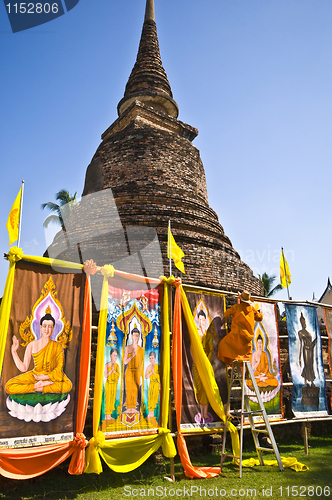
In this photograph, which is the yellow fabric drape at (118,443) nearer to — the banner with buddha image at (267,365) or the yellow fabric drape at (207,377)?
the yellow fabric drape at (207,377)

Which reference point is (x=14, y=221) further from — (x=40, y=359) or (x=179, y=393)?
(x=179, y=393)

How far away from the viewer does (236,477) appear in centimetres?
446

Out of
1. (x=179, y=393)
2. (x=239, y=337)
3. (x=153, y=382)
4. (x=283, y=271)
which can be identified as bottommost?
(x=179, y=393)

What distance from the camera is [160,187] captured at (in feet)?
37.6

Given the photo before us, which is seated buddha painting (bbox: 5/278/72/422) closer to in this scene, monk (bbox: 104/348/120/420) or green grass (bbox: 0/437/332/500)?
monk (bbox: 104/348/120/420)

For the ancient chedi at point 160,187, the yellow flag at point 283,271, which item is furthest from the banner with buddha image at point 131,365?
the yellow flag at point 283,271

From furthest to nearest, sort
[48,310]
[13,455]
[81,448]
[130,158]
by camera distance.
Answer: [130,158], [48,310], [81,448], [13,455]

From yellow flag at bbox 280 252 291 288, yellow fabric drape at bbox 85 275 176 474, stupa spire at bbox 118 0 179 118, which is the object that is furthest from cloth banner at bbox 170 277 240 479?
stupa spire at bbox 118 0 179 118

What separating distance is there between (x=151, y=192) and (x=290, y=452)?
779cm

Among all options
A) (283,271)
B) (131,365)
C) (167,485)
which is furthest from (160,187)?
(167,485)

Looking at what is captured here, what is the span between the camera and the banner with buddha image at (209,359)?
15.9ft

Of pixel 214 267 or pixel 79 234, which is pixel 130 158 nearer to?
pixel 79 234

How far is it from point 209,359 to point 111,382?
1.53 meters

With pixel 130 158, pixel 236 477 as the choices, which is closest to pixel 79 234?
pixel 130 158
